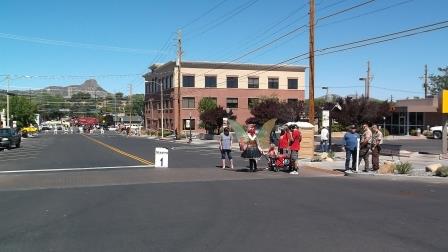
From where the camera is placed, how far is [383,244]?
8008mm

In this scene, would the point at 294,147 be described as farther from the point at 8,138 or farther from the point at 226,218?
the point at 8,138

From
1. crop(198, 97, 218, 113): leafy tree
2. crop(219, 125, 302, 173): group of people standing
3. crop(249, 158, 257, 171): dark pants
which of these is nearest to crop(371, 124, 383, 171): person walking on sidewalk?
crop(219, 125, 302, 173): group of people standing

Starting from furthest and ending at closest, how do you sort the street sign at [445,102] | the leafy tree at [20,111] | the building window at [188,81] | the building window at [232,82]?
the building window at [232,82], the building window at [188,81], the leafy tree at [20,111], the street sign at [445,102]

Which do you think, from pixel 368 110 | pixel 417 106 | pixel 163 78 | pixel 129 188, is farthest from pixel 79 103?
pixel 129 188

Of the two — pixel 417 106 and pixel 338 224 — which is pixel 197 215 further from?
pixel 417 106

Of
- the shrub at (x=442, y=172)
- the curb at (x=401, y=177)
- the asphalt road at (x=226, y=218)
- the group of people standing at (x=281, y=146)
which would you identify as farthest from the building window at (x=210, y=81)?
the asphalt road at (x=226, y=218)

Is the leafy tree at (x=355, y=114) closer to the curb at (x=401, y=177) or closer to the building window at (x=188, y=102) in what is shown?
the curb at (x=401, y=177)

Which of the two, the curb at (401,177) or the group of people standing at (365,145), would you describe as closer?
the curb at (401,177)

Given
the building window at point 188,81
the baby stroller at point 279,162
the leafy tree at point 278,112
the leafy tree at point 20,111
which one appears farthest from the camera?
the building window at point 188,81

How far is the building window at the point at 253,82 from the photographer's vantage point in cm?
9488

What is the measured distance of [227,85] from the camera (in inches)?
3681

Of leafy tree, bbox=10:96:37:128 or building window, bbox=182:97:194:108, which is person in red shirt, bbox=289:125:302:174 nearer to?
building window, bbox=182:97:194:108

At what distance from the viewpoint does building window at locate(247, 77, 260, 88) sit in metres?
94.9

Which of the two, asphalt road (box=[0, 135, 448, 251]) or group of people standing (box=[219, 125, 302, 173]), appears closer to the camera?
asphalt road (box=[0, 135, 448, 251])
